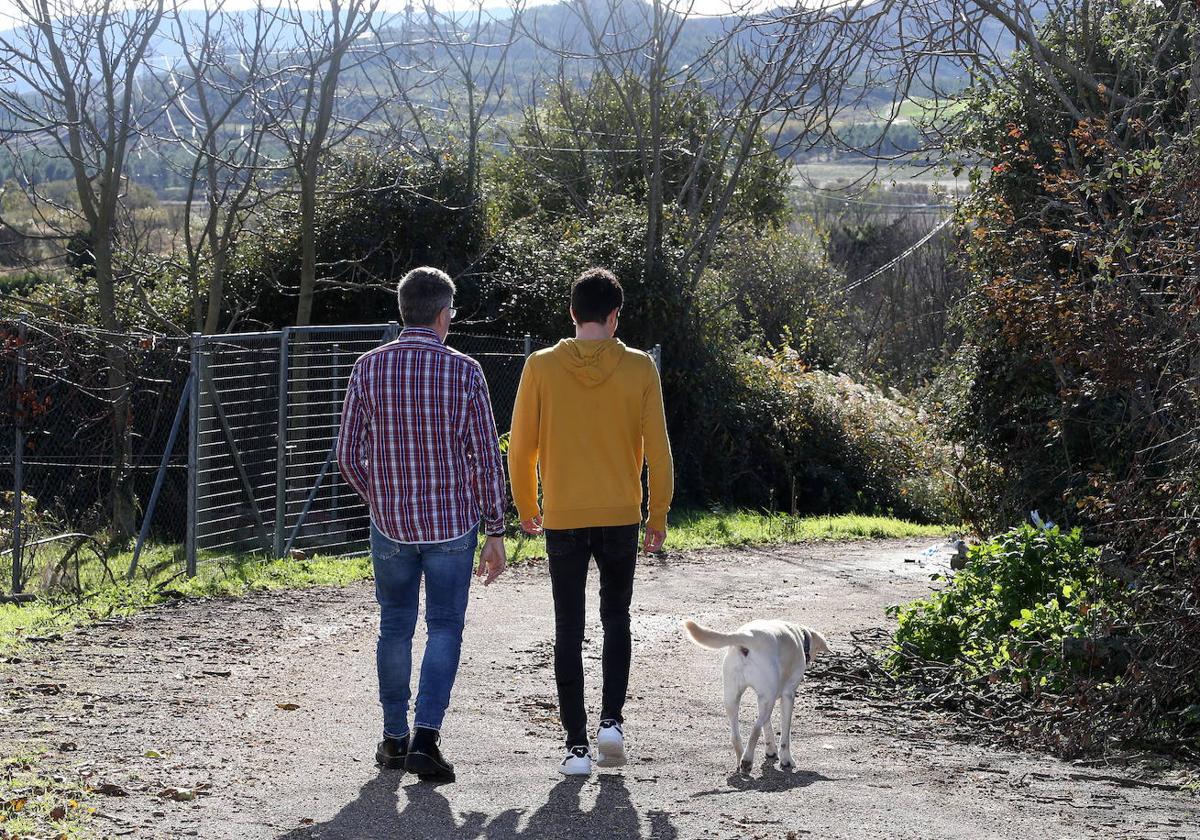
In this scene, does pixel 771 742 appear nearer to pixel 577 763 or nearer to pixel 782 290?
pixel 577 763

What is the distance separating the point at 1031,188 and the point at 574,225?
9445 mm


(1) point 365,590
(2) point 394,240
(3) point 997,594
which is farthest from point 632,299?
(3) point 997,594

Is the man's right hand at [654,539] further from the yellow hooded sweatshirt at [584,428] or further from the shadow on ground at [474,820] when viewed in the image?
the shadow on ground at [474,820]

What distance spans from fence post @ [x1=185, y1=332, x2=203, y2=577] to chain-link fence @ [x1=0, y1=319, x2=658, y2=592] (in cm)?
1

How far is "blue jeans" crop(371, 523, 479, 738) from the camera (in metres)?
5.34

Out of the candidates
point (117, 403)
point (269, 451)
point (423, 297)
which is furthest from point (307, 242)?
point (423, 297)

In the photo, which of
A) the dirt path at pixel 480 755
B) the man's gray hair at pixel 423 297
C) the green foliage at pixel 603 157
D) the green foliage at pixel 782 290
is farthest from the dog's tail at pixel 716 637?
the green foliage at pixel 782 290

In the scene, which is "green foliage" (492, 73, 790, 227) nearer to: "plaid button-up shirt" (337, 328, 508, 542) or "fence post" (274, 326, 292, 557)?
"fence post" (274, 326, 292, 557)

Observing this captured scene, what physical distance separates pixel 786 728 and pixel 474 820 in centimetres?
148

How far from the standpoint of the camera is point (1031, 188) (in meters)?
11.1

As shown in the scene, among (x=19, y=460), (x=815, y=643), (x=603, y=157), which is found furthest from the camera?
(x=603, y=157)

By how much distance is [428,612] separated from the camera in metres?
5.43

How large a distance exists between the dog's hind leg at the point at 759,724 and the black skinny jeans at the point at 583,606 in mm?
559

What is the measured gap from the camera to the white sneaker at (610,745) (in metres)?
5.55
